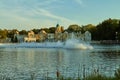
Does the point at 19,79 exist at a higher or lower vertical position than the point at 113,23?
lower

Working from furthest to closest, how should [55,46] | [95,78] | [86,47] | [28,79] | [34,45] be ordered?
[34,45] < [55,46] < [86,47] < [28,79] < [95,78]

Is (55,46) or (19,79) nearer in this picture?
(19,79)

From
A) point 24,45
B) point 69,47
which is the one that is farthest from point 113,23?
point 69,47

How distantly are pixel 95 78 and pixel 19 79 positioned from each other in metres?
10.9

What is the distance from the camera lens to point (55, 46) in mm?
137875

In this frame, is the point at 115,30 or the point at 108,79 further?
the point at 115,30

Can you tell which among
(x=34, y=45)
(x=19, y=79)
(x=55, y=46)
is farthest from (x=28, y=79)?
(x=34, y=45)

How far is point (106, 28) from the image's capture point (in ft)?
656

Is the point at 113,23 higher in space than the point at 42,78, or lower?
higher

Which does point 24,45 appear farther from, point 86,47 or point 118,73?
point 118,73

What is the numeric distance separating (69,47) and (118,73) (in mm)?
103643

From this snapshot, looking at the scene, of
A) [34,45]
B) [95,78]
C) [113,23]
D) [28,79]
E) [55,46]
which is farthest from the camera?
[113,23]

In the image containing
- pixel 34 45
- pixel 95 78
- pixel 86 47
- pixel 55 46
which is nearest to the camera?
pixel 95 78

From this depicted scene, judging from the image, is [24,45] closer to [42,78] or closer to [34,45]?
[34,45]
